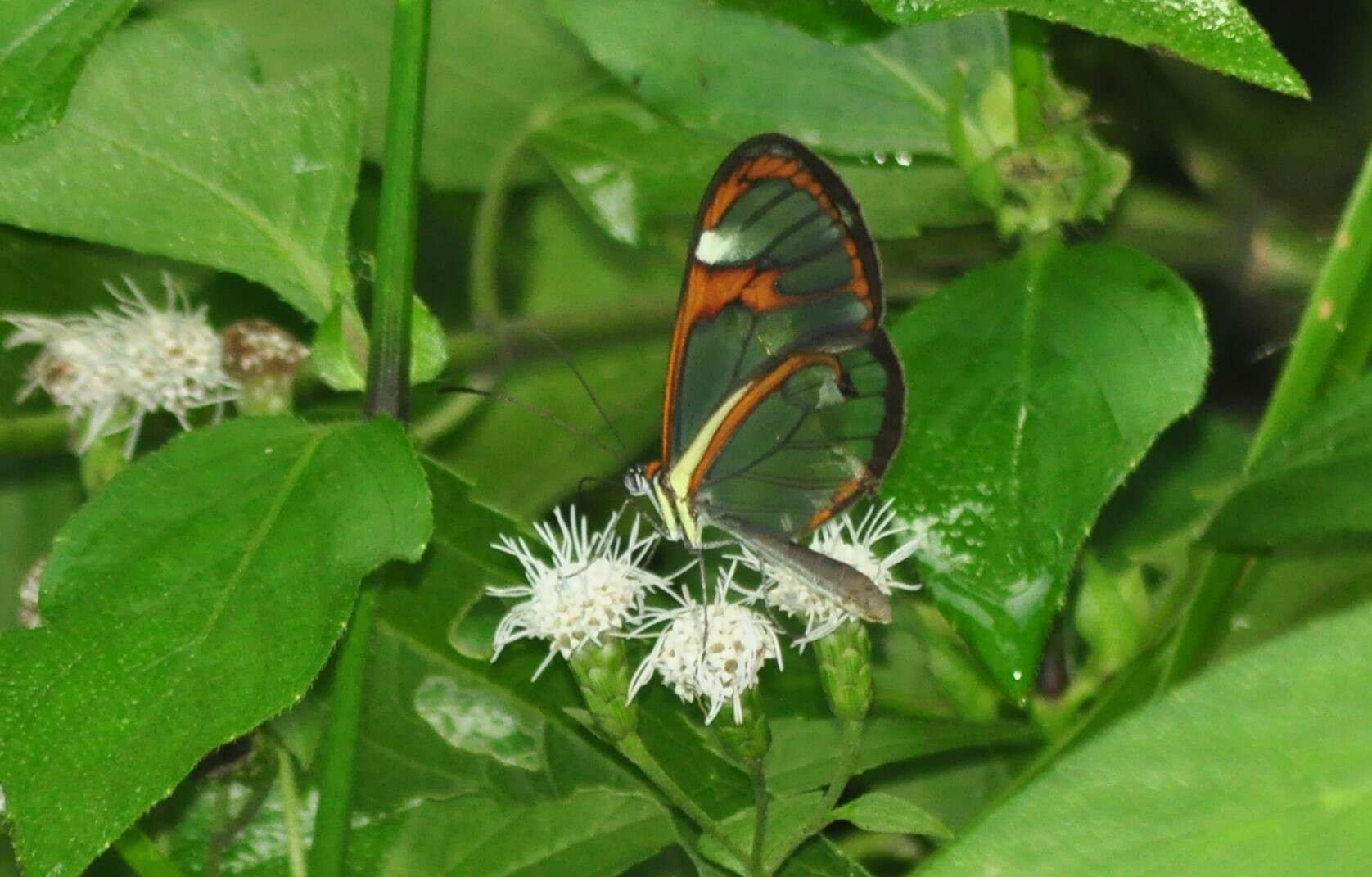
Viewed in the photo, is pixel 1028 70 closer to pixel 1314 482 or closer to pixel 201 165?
pixel 1314 482

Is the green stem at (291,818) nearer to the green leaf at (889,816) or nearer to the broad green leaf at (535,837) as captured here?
the broad green leaf at (535,837)

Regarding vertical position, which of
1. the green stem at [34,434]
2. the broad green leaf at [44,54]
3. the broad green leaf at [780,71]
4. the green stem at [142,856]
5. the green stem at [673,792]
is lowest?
the green stem at [142,856]

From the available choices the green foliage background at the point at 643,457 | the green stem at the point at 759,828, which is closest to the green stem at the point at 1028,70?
the green foliage background at the point at 643,457

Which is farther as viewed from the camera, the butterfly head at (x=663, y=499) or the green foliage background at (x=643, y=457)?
the butterfly head at (x=663, y=499)

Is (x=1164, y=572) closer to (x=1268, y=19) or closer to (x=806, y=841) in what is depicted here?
(x=806, y=841)

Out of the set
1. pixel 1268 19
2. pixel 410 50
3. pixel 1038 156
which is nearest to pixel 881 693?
pixel 1038 156

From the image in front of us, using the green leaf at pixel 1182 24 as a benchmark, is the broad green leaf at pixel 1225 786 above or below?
below

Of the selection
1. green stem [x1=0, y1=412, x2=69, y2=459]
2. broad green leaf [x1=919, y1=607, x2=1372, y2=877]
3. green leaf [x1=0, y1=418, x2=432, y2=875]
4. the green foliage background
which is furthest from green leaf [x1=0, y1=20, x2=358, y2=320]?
broad green leaf [x1=919, y1=607, x2=1372, y2=877]
